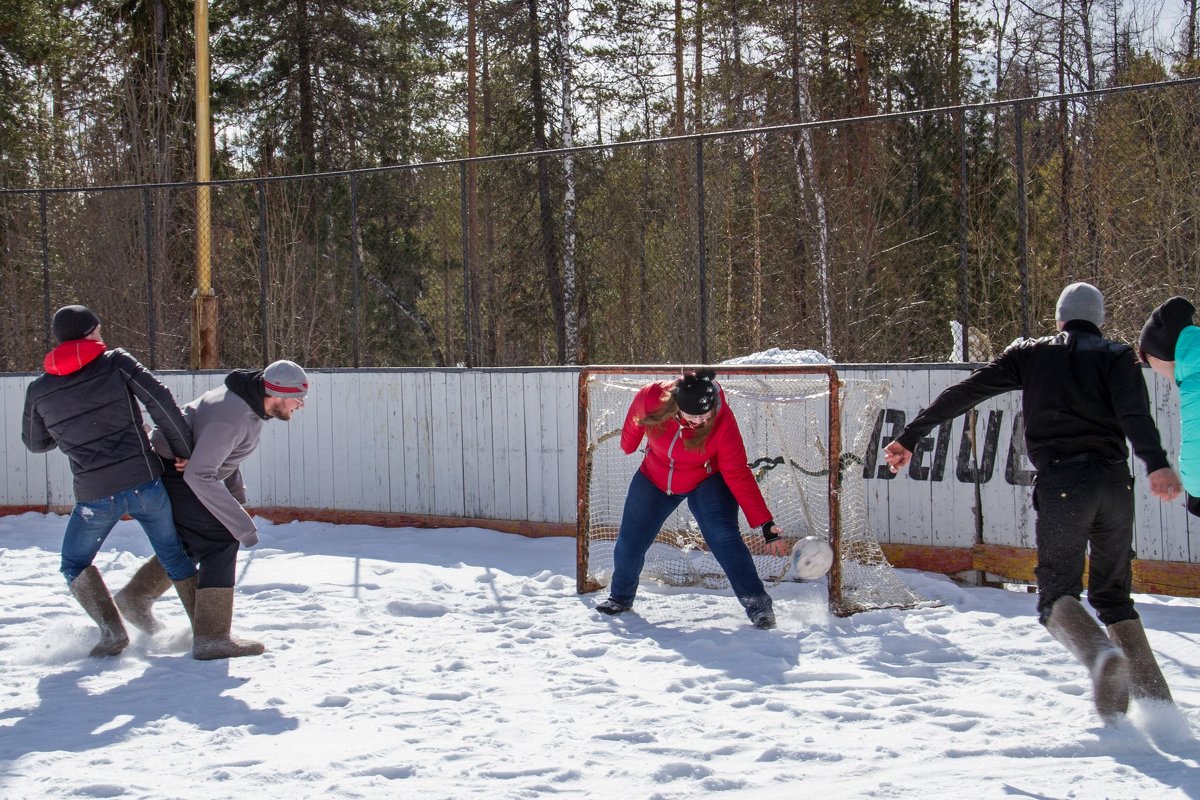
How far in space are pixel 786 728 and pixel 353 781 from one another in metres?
1.78

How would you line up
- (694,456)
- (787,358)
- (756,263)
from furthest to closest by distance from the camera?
(756,263) < (787,358) < (694,456)

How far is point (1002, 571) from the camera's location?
7621mm

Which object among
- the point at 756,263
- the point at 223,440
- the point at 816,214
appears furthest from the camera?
the point at 816,214

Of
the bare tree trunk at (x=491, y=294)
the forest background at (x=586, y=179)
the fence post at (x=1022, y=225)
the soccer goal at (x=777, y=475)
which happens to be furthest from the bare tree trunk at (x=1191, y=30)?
the soccer goal at (x=777, y=475)

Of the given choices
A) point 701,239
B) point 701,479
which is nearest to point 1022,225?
point 701,239

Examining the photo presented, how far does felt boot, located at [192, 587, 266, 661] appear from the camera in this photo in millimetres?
5824

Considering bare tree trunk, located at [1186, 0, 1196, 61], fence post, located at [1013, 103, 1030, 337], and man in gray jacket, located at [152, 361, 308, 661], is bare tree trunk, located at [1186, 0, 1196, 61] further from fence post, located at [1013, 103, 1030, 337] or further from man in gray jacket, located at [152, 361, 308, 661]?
man in gray jacket, located at [152, 361, 308, 661]

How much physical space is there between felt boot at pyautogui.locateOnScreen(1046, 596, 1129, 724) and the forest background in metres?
4.10

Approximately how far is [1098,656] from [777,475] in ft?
11.4

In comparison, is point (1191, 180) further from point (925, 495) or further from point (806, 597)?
point (806, 597)

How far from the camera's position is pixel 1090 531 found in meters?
4.56

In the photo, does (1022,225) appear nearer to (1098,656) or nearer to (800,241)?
(800,241)

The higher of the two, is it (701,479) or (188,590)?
(701,479)

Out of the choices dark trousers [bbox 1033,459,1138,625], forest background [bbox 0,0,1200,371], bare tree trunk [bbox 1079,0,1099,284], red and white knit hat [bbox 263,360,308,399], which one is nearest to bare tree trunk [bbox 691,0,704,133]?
forest background [bbox 0,0,1200,371]
